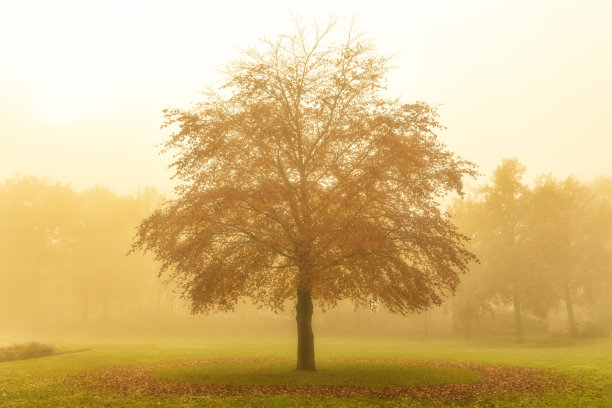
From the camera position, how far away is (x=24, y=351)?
28.9m

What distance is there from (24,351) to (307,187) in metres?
22.0

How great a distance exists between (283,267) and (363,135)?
7.60 m

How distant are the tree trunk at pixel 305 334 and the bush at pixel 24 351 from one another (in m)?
18.0

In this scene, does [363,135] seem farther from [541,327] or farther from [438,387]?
[541,327]

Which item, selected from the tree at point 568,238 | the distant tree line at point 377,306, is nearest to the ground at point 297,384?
the tree at point 568,238

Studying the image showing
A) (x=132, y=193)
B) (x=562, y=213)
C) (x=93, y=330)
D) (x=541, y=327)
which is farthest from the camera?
(x=132, y=193)

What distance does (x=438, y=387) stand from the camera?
18922 millimetres

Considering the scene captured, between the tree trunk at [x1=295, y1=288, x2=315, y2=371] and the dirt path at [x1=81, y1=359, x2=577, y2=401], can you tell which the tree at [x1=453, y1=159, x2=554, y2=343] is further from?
the tree trunk at [x1=295, y1=288, x2=315, y2=371]

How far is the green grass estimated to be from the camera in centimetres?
2050

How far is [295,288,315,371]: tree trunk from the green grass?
0.66m

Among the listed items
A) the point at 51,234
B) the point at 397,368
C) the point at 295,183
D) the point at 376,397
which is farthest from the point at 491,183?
the point at 51,234

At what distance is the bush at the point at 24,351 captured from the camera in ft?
92.2

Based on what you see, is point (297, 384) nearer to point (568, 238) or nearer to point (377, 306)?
point (568, 238)

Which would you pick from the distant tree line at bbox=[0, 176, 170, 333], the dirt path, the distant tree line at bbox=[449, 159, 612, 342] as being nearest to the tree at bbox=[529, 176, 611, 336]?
the distant tree line at bbox=[449, 159, 612, 342]
